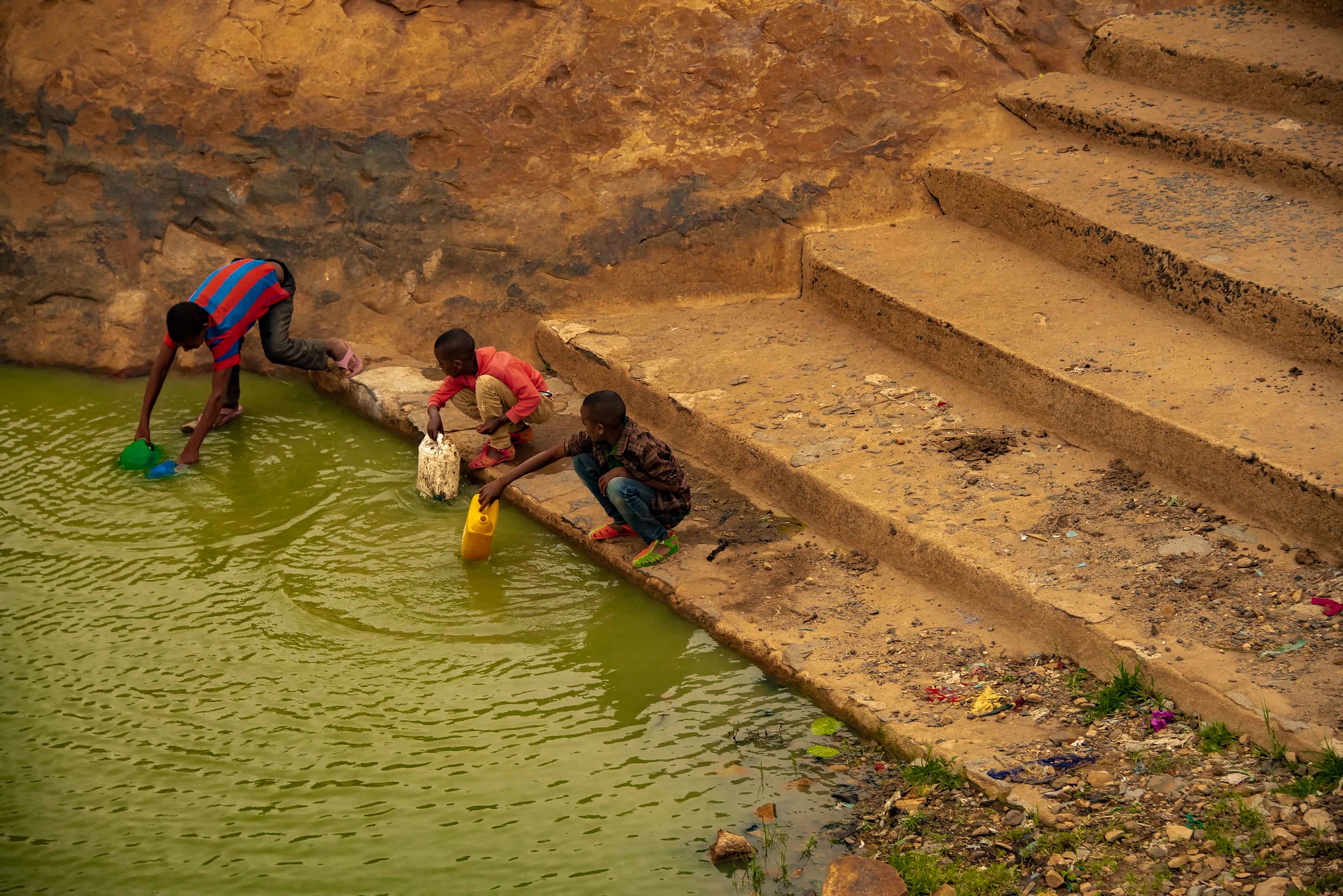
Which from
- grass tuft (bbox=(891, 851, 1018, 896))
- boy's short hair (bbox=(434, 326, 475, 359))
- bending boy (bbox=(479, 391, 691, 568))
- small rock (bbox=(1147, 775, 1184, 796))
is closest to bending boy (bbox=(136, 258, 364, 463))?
boy's short hair (bbox=(434, 326, 475, 359))

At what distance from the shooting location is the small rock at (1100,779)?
327cm

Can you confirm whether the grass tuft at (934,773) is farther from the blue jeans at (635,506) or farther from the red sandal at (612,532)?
the red sandal at (612,532)

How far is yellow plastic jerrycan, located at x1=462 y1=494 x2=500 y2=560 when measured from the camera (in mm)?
4645

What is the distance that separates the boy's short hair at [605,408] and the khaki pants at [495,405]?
93cm

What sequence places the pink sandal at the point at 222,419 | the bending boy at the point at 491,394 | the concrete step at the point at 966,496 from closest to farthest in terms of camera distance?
the concrete step at the point at 966,496
the bending boy at the point at 491,394
the pink sandal at the point at 222,419

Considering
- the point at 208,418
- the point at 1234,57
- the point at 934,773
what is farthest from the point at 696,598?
the point at 1234,57

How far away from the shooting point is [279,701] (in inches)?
156

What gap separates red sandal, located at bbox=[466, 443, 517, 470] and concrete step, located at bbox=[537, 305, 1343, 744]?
0.64 metres

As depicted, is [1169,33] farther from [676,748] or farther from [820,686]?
[676,748]

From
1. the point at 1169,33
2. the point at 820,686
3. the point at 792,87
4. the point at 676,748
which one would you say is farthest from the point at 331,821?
the point at 1169,33

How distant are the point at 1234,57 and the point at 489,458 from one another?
4.23 meters

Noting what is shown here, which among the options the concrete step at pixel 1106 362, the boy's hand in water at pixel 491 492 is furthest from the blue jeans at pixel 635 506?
the concrete step at pixel 1106 362

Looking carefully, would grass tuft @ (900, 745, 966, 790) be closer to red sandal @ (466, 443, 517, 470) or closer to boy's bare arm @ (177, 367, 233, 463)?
Answer: red sandal @ (466, 443, 517, 470)

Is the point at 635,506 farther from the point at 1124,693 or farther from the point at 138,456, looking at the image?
the point at 138,456
